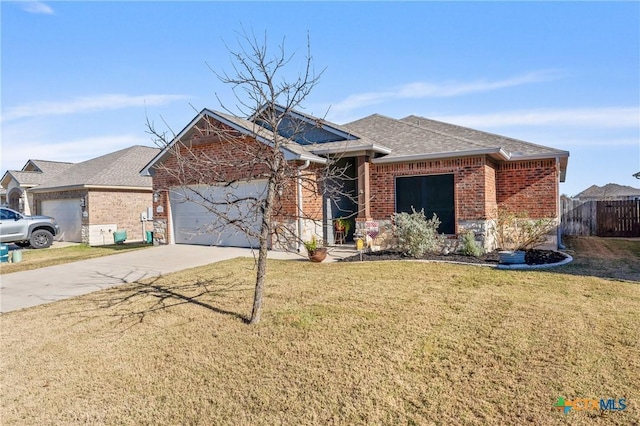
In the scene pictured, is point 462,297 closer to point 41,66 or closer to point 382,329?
point 382,329

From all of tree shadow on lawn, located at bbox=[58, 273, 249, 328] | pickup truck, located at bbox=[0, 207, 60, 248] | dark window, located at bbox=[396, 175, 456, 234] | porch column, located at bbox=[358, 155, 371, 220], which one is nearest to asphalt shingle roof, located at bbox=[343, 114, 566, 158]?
porch column, located at bbox=[358, 155, 371, 220]

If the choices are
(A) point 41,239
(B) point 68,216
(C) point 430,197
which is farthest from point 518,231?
(B) point 68,216

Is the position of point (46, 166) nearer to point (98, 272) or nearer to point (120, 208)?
point (120, 208)

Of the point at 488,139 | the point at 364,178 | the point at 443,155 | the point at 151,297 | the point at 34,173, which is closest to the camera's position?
the point at 151,297

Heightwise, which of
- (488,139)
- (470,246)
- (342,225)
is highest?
(488,139)

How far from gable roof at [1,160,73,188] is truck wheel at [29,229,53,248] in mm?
6601

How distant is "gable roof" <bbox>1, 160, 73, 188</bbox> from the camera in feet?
72.3

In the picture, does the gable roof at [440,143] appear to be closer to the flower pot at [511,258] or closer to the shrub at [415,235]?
the shrub at [415,235]

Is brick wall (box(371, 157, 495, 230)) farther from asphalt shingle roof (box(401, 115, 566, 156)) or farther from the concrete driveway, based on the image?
the concrete driveway

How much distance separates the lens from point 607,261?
32.4 feet

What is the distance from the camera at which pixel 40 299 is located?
752 cm

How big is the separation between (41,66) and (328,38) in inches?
313

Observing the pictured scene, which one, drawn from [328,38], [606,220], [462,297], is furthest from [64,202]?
[606,220]

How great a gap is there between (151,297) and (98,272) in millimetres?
3862
